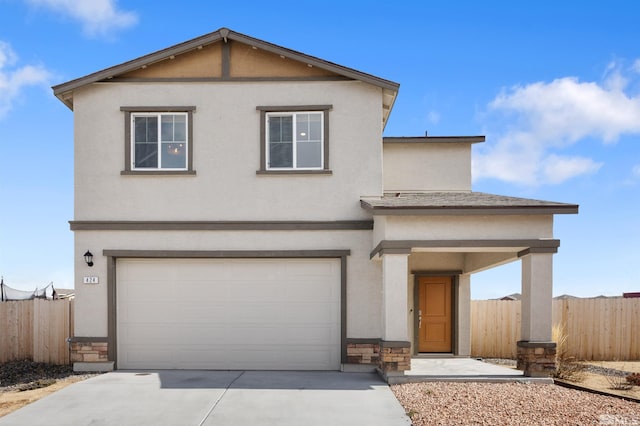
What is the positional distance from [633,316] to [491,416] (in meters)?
9.81

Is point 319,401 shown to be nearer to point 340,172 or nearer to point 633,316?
point 340,172

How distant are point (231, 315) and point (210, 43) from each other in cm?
614

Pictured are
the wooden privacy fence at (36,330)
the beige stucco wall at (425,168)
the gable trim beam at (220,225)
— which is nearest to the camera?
the gable trim beam at (220,225)

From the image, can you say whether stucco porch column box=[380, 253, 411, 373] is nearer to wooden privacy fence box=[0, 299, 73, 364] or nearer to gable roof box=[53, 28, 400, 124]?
gable roof box=[53, 28, 400, 124]

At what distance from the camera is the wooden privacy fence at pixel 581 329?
1570cm

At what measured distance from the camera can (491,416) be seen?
8234 millimetres

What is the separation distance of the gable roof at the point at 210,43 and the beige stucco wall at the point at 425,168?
261cm

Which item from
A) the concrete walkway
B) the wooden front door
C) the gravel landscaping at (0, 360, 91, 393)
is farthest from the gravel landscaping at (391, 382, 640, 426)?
the gravel landscaping at (0, 360, 91, 393)

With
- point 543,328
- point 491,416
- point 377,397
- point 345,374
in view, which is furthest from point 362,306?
point 491,416

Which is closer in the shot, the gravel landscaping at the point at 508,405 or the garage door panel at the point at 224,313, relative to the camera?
the gravel landscaping at the point at 508,405

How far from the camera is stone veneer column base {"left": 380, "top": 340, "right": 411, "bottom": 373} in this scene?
1064cm

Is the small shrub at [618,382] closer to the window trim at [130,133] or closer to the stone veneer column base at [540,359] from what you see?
the stone veneer column base at [540,359]

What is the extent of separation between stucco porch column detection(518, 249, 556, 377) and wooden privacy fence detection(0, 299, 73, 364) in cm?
1056

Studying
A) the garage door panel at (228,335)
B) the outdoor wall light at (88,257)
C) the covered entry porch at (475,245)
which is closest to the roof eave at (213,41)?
the covered entry porch at (475,245)
